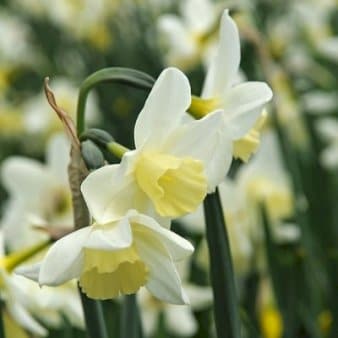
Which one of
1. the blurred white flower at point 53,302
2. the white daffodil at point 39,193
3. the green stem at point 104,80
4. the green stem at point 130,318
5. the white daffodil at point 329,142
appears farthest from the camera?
the white daffodil at point 329,142

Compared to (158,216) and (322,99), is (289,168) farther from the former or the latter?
(158,216)

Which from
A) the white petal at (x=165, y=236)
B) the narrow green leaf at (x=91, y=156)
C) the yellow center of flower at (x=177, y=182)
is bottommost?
the white petal at (x=165, y=236)

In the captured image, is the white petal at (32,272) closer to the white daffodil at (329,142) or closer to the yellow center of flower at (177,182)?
the yellow center of flower at (177,182)

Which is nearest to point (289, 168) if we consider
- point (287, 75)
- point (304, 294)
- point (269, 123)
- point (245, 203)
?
point (245, 203)

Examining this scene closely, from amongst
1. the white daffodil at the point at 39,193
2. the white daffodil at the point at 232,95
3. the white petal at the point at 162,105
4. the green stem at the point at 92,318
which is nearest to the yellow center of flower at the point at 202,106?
the white daffodil at the point at 232,95

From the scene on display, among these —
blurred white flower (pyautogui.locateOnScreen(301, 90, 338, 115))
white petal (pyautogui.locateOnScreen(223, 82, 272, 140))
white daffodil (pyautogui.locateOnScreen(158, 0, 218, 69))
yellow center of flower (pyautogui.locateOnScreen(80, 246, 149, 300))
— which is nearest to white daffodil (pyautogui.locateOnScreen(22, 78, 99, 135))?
blurred white flower (pyautogui.locateOnScreen(301, 90, 338, 115))

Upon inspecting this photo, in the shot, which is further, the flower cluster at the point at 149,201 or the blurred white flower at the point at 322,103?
the blurred white flower at the point at 322,103

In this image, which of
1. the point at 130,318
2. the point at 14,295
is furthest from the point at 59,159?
the point at 130,318
